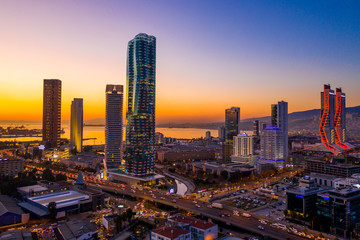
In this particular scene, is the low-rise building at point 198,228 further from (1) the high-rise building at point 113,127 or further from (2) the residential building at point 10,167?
(1) the high-rise building at point 113,127

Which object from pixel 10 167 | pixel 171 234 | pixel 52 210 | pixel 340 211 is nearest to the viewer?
pixel 171 234

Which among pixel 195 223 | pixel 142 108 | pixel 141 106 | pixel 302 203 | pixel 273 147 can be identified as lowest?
pixel 195 223

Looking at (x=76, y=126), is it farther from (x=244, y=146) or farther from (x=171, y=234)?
(x=171, y=234)

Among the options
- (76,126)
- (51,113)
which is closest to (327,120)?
(76,126)

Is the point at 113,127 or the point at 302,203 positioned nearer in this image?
the point at 302,203

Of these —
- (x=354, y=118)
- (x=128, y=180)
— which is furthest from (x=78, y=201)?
(x=354, y=118)

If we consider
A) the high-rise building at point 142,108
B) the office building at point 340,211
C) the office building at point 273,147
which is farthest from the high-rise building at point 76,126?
the office building at point 340,211
